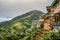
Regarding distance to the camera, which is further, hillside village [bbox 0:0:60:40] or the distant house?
the distant house

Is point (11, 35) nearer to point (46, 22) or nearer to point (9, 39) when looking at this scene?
point (9, 39)

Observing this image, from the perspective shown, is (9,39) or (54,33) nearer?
(54,33)

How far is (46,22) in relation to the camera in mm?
53312

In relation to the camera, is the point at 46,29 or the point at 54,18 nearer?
the point at 54,18

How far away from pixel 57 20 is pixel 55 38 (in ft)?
33.7

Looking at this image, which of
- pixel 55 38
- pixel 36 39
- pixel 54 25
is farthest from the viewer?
pixel 36 39

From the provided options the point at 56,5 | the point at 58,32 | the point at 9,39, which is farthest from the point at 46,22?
the point at 9,39

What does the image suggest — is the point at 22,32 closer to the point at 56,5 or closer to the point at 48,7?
the point at 48,7

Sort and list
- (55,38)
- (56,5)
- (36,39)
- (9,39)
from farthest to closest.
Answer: (9,39) → (36,39) → (56,5) → (55,38)

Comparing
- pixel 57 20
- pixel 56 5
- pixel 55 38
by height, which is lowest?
pixel 55 38

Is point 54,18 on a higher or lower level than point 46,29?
higher

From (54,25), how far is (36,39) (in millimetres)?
14251

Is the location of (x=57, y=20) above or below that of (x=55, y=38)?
above

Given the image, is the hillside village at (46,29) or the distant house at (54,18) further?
the distant house at (54,18)
